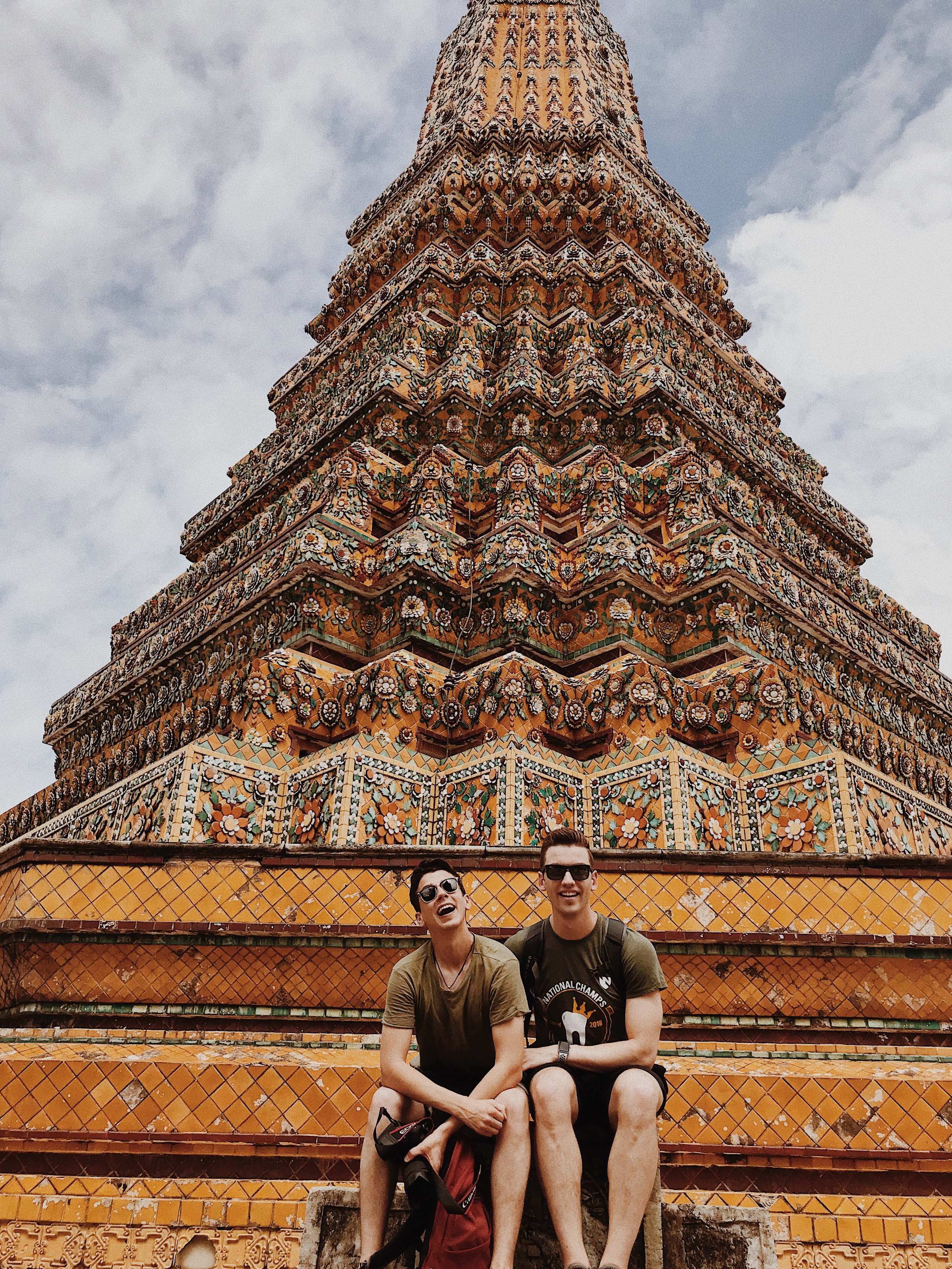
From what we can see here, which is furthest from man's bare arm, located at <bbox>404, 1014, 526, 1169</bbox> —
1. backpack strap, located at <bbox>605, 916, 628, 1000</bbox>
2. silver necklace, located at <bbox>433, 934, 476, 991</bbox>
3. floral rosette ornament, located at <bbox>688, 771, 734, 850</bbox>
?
floral rosette ornament, located at <bbox>688, 771, 734, 850</bbox>

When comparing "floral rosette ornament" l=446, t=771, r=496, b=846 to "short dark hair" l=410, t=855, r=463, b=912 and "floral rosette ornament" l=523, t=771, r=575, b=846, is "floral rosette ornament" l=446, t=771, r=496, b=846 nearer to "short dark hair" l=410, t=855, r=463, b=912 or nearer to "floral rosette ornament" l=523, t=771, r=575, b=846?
"floral rosette ornament" l=523, t=771, r=575, b=846

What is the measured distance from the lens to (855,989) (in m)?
4.20

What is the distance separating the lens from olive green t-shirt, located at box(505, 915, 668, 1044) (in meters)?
2.82

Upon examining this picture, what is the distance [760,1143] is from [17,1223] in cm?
261

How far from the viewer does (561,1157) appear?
97.7 inches

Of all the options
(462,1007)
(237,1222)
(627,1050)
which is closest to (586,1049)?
(627,1050)

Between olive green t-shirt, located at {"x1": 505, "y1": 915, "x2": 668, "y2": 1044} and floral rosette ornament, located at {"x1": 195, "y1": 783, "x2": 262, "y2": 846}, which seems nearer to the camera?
olive green t-shirt, located at {"x1": 505, "y1": 915, "x2": 668, "y2": 1044}

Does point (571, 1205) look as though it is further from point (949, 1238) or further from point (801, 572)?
point (801, 572)

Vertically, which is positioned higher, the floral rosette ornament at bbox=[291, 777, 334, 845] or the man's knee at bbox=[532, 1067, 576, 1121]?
the floral rosette ornament at bbox=[291, 777, 334, 845]

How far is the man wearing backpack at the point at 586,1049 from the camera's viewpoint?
8.04ft

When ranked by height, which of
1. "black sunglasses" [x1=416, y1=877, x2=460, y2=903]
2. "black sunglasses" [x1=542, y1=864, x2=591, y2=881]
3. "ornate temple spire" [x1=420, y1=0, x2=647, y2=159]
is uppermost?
"ornate temple spire" [x1=420, y1=0, x2=647, y2=159]

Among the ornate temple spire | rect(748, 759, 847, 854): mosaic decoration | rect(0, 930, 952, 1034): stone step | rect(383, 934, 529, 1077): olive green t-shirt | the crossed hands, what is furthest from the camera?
the ornate temple spire

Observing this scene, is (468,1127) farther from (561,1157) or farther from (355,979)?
(355,979)

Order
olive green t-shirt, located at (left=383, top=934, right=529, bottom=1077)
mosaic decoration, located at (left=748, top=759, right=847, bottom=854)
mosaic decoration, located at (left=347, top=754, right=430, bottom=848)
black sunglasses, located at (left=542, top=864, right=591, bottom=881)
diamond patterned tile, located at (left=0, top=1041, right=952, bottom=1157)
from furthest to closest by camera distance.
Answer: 1. mosaic decoration, located at (left=347, top=754, right=430, bottom=848)
2. mosaic decoration, located at (left=748, top=759, right=847, bottom=854)
3. diamond patterned tile, located at (left=0, top=1041, right=952, bottom=1157)
4. black sunglasses, located at (left=542, top=864, right=591, bottom=881)
5. olive green t-shirt, located at (left=383, top=934, right=529, bottom=1077)
